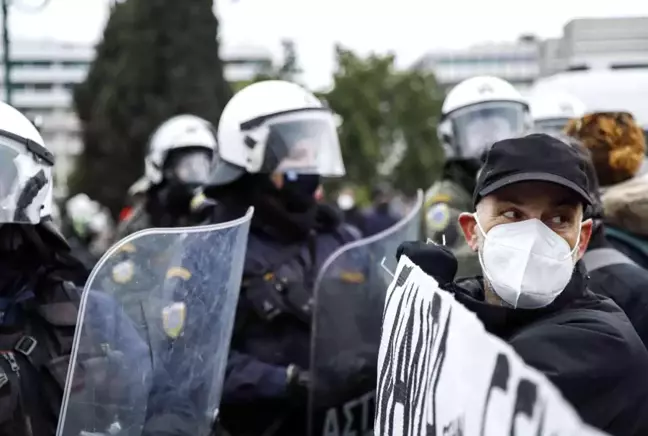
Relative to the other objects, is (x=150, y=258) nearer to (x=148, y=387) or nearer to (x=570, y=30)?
(x=148, y=387)

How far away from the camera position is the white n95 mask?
2.21 metres

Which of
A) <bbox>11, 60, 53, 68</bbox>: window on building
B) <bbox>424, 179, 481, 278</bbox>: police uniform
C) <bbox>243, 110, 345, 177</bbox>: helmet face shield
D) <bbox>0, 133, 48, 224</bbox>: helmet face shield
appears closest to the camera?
<bbox>0, 133, 48, 224</bbox>: helmet face shield

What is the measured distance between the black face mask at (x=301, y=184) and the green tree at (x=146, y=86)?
92.8 ft

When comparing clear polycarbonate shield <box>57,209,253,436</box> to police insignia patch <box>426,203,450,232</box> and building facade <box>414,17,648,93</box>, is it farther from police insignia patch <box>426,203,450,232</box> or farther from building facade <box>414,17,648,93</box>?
building facade <box>414,17,648,93</box>

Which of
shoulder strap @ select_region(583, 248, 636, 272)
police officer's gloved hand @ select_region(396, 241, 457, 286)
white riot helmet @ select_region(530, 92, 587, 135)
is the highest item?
police officer's gloved hand @ select_region(396, 241, 457, 286)

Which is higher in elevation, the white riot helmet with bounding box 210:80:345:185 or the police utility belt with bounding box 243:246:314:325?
the white riot helmet with bounding box 210:80:345:185

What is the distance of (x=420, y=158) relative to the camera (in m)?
39.1

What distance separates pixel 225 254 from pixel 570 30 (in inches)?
303

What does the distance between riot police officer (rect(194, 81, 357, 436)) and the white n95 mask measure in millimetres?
1595

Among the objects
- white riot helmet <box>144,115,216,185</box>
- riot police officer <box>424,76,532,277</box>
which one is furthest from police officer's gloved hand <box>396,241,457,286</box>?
white riot helmet <box>144,115,216,185</box>

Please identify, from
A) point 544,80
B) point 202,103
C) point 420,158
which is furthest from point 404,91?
point 544,80

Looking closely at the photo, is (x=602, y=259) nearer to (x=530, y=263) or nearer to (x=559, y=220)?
(x=559, y=220)

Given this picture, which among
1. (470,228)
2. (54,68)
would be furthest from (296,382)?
(54,68)

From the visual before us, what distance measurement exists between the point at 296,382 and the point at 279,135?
1064mm
